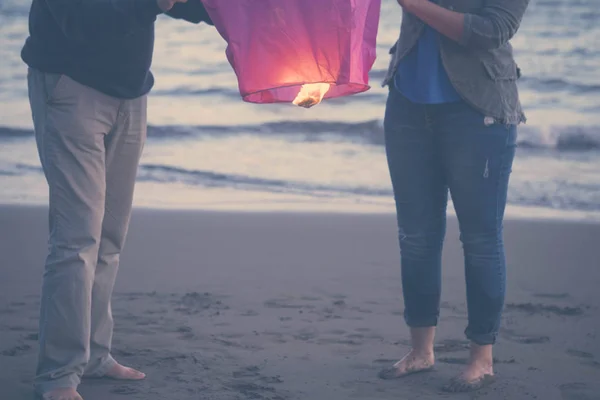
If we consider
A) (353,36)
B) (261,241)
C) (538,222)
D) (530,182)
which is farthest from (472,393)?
(530,182)

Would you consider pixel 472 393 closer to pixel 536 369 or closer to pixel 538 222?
pixel 536 369

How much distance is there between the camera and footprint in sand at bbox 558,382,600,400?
307 cm

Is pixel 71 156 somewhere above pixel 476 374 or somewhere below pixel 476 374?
above

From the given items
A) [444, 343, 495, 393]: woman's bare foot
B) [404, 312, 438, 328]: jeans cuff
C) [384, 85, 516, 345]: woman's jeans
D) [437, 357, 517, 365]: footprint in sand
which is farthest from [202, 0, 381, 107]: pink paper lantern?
[437, 357, 517, 365]: footprint in sand

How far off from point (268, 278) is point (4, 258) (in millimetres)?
1679

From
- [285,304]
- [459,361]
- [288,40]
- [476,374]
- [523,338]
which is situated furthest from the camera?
[285,304]

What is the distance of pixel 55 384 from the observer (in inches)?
113

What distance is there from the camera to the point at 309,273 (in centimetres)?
504

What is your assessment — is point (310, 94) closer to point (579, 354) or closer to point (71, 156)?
point (71, 156)

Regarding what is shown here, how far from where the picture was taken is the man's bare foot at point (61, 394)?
2.85 m

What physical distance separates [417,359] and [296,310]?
1.03 metres

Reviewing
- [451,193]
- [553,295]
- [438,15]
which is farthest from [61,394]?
[553,295]

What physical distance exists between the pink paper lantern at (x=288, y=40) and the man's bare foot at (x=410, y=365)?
1.18 m

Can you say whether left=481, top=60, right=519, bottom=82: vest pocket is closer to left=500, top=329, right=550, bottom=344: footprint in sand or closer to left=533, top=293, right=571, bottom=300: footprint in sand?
left=500, top=329, right=550, bottom=344: footprint in sand
